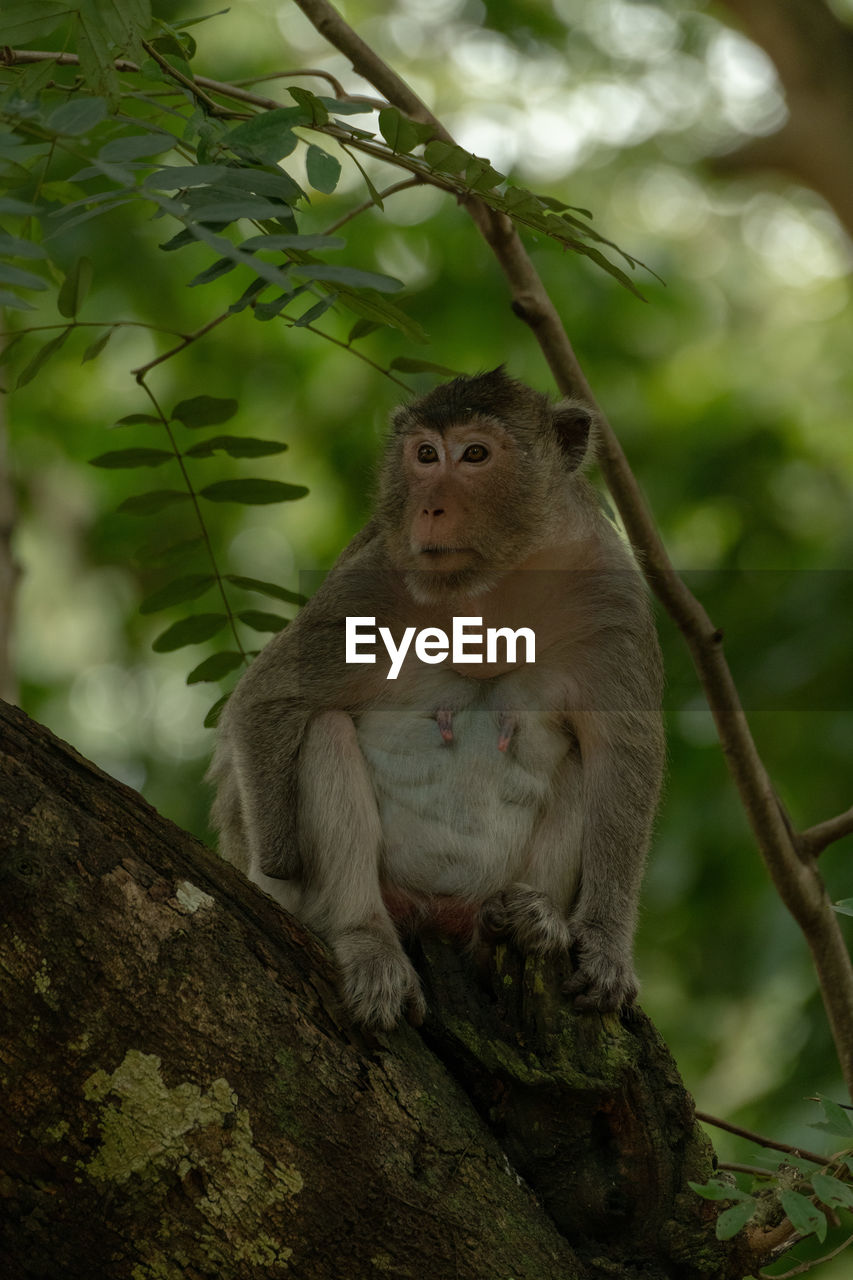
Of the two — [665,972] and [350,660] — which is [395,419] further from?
[665,972]

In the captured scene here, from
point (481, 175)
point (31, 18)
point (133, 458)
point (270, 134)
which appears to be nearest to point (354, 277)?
point (270, 134)

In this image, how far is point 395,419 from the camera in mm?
4723

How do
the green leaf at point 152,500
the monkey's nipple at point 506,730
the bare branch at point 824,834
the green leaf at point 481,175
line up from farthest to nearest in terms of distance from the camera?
the bare branch at point 824,834
the green leaf at point 152,500
the monkey's nipple at point 506,730
the green leaf at point 481,175

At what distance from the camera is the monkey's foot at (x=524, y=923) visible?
3578mm

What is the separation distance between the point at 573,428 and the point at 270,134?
77.8 inches

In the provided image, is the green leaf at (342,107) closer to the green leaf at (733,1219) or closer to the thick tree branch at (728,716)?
the thick tree branch at (728,716)

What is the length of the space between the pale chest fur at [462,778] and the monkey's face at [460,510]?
31cm

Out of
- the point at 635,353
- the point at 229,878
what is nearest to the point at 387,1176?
the point at 229,878

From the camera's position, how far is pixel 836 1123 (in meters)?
3.04

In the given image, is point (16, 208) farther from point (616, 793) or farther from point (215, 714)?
point (215, 714)

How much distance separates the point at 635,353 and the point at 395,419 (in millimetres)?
4046

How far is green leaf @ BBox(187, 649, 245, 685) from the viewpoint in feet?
14.1

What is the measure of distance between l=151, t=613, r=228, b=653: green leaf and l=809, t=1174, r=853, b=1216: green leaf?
7.74ft

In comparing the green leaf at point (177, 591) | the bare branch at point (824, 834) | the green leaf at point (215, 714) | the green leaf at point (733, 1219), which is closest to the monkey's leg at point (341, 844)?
the green leaf at point (177, 591)
